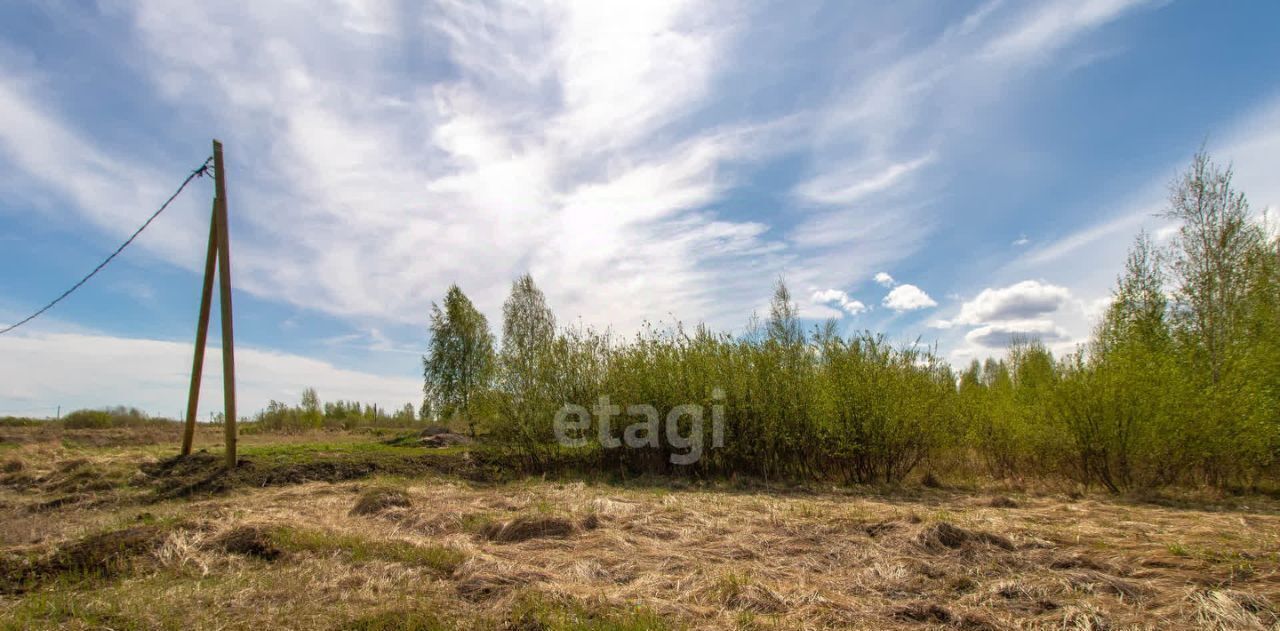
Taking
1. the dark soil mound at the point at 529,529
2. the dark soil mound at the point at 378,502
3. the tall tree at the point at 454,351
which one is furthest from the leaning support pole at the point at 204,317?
the tall tree at the point at 454,351

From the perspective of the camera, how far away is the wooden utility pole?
10.5m

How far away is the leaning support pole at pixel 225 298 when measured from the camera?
1044cm

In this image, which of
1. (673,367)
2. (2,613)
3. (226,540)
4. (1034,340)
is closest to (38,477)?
(226,540)

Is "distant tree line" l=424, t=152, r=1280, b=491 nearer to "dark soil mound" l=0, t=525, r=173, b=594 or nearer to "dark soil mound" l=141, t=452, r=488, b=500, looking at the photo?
"dark soil mound" l=141, t=452, r=488, b=500

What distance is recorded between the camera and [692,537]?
6.32 meters

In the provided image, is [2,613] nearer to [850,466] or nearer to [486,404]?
[486,404]

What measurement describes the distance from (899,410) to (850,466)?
1612mm

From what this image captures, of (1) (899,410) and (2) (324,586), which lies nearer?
(2) (324,586)

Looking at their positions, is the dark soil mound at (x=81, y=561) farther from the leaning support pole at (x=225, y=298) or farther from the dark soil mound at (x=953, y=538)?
the dark soil mound at (x=953, y=538)

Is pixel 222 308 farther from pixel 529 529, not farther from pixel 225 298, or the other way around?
pixel 529 529

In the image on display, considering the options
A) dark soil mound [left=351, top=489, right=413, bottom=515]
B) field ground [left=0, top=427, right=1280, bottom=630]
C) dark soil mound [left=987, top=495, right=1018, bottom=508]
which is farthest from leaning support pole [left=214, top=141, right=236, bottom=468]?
dark soil mound [left=987, top=495, right=1018, bottom=508]

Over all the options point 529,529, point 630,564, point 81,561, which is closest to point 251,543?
point 81,561

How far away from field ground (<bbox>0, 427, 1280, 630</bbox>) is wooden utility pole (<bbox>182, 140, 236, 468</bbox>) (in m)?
1.98

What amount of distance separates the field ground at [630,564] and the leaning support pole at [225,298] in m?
1.91
